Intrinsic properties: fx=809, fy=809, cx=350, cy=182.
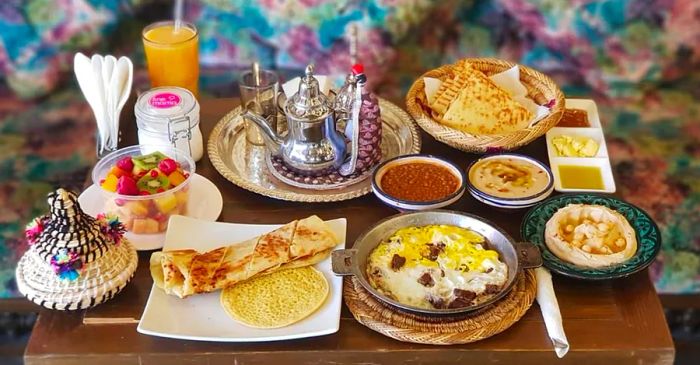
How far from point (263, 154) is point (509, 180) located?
55 cm

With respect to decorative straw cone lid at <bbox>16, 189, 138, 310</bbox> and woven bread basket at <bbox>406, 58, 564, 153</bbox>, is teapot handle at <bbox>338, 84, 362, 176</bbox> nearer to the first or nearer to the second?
woven bread basket at <bbox>406, 58, 564, 153</bbox>

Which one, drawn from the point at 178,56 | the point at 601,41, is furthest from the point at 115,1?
the point at 601,41

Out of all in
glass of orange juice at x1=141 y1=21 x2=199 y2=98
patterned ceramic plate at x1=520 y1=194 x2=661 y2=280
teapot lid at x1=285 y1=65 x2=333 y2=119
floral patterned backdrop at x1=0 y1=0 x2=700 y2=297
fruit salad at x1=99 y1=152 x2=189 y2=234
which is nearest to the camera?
patterned ceramic plate at x1=520 y1=194 x2=661 y2=280

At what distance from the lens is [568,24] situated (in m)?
2.42

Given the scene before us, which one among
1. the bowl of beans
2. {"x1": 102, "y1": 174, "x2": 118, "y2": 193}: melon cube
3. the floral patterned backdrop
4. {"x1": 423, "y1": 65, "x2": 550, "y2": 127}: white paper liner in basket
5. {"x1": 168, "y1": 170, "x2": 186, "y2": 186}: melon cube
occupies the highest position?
{"x1": 423, "y1": 65, "x2": 550, "y2": 127}: white paper liner in basket

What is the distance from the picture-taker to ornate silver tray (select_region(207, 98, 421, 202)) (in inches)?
64.0

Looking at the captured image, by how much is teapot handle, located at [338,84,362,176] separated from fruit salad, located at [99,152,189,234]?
339mm

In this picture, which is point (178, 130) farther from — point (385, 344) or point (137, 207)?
point (385, 344)

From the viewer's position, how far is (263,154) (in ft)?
5.90

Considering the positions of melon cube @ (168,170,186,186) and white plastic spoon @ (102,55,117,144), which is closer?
melon cube @ (168,170,186,186)

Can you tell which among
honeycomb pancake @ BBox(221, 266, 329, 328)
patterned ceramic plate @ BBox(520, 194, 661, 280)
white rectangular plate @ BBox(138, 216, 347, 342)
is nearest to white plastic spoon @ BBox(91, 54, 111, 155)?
white rectangular plate @ BBox(138, 216, 347, 342)

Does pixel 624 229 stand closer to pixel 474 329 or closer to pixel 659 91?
pixel 474 329

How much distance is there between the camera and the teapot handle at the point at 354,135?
1.63 m

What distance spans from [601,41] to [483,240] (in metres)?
1.27
